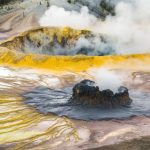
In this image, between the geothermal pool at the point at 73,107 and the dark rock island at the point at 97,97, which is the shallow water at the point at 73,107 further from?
the dark rock island at the point at 97,97

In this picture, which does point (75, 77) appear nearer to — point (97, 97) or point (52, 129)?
point (97, 97)

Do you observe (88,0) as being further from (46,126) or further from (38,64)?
(46,126)

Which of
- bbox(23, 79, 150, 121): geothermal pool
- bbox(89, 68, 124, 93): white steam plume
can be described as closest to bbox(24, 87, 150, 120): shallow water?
bbox(23, 79, 150, 121): geothermal pool

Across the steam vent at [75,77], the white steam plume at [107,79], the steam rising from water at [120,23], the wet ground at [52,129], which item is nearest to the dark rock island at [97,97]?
the steam vent at [75,77]

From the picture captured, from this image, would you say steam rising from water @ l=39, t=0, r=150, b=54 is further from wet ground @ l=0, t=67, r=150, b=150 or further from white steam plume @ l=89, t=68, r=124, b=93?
wet ground @ l=0, t=67, r=150, b=150

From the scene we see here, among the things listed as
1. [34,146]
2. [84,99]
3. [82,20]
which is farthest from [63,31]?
[34,146]

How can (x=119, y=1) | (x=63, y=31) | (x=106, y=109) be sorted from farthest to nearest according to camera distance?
(x=119, y=1) < (x=63, y=31) < (x=106, y=109)
